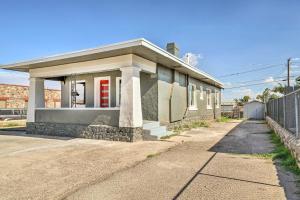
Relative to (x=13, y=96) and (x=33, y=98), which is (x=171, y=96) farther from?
(x=13, y=96)

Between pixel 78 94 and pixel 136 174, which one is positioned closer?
pixel 136 174

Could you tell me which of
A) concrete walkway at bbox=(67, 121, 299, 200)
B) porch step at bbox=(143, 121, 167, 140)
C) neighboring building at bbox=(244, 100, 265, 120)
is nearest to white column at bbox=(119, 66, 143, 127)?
porch step at bbox=(143, 121, 167, 140)

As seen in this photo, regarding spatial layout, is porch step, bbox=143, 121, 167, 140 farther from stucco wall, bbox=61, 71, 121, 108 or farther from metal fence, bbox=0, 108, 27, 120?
metal fence, bbox=0, 108, 27, 120

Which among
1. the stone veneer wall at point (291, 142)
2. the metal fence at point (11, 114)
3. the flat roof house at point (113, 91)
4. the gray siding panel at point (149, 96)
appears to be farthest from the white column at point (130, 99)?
the metal fence at point (11, 114)

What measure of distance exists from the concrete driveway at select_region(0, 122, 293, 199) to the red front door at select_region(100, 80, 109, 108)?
14.6 ft

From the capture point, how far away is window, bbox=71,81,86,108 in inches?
487

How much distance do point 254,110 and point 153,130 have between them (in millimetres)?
23656

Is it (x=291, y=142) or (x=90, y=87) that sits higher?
(x=90, y=87)

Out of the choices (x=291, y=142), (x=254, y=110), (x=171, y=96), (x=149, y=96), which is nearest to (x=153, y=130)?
(x=149, y=96)

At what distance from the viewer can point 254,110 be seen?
2925cm

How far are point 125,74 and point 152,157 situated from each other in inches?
154

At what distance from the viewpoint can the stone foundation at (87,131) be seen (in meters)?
9.06

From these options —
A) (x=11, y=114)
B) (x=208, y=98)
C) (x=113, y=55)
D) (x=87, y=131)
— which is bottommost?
(x=87, y=131)

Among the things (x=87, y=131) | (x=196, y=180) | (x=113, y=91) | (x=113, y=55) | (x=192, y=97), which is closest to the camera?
(x=196, y=180)
